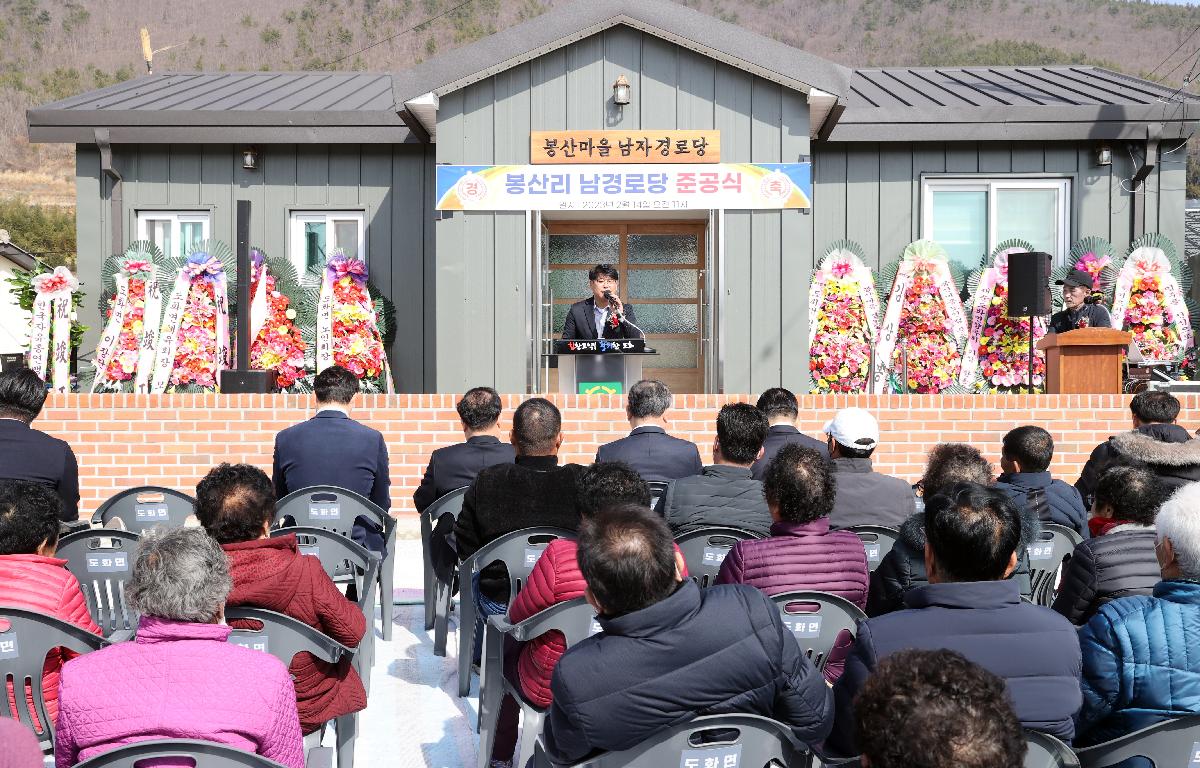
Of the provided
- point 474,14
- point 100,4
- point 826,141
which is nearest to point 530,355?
point 826,141

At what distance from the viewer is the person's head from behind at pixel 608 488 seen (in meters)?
3.63

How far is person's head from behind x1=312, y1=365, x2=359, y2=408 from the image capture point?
18.5 feet

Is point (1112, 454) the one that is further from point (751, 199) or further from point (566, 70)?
point (566, 70)

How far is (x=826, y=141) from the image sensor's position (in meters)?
11.9

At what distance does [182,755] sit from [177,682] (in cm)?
21

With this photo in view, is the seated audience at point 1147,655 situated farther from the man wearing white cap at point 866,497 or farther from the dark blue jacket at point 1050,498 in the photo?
the dark blue jacket at point 1050,498

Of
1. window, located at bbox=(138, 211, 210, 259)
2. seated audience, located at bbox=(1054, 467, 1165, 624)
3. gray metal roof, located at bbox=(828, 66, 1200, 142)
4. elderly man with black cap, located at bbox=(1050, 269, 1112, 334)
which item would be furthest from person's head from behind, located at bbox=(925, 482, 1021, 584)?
window, located at bbox=(138, 211, 210, 259)

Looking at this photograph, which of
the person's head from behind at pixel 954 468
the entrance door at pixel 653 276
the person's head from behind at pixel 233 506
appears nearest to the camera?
the person's head from behind at pixel 233 506

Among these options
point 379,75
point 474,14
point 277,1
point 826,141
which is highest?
point 277,1

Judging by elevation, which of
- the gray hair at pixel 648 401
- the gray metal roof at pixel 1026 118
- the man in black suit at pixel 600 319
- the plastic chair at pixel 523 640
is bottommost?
the plastic chair at pixel 523 640

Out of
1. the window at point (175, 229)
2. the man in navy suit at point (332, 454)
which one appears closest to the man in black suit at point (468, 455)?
the man in navy suit at point (332, 454)

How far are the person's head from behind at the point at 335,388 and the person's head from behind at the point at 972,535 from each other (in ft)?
11.8

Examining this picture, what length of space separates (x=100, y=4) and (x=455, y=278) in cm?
8153

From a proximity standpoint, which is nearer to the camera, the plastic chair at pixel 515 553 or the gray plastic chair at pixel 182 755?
the gray plastic chair at pixel 182 755
